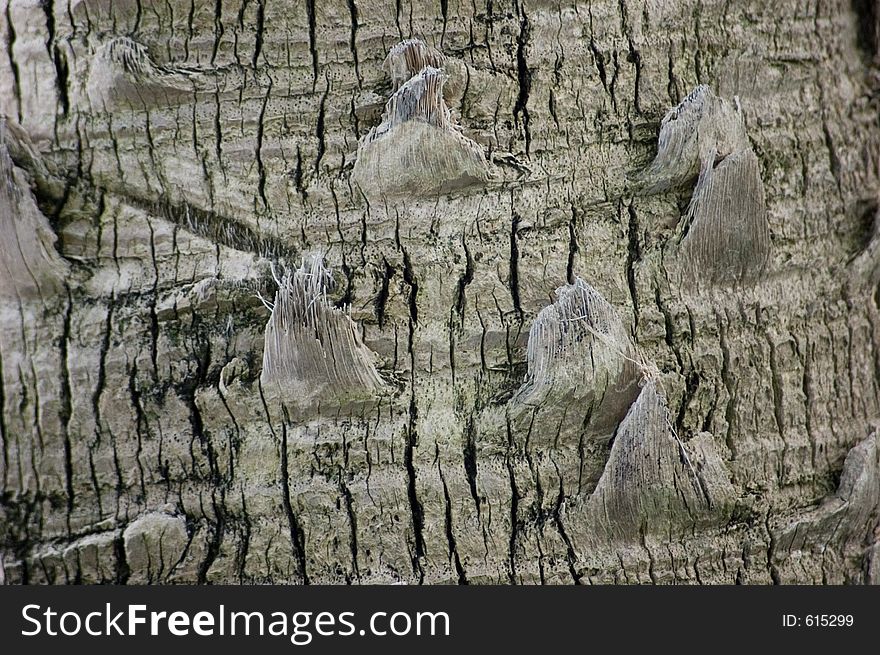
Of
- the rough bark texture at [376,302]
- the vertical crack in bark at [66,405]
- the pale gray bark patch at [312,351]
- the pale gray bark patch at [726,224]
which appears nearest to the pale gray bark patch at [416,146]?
the rough bark texture at [376,302]

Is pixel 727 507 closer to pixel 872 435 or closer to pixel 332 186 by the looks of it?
pixel 872 435

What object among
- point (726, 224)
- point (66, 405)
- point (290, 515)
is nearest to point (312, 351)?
point (290, 515)

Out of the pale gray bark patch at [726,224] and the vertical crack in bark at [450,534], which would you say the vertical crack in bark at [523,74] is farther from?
the vertical crack in bark at [450,534]

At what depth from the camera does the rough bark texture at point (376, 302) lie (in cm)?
103

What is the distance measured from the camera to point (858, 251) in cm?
121

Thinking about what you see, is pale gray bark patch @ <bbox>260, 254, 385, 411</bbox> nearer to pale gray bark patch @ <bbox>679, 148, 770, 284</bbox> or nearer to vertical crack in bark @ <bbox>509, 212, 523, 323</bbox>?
vertical crack in bark @ <bbox>509, 212, 523, 323</bbox>

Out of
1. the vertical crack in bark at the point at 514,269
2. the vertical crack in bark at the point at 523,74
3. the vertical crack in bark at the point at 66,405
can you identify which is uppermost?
the vertical crack in bark at the point at 523,74

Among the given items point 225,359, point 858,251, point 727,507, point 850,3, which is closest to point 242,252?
point 225,359

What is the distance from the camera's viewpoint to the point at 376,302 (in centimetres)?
105

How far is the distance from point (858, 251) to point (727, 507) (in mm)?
438

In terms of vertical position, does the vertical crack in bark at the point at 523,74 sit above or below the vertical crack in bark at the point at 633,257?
above

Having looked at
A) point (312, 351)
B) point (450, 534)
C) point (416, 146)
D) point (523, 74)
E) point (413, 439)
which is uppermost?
point (523, 74)

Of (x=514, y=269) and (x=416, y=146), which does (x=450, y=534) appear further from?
(x=416, y=146)

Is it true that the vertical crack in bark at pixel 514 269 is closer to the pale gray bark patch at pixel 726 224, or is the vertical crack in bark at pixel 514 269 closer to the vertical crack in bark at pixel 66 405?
the pale gray bark patch at pixel 726 224
